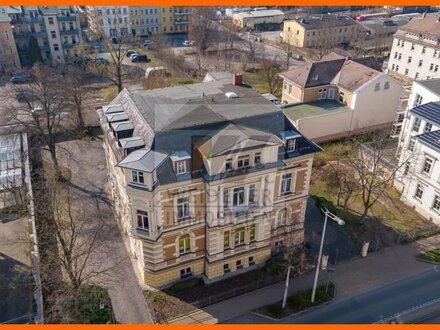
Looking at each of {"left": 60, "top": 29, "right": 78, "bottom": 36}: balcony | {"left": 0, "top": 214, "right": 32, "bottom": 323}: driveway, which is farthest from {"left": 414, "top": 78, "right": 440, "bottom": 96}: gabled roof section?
{"left": 60, "top": 29, "right": 78, "bottom": 36}: balcony

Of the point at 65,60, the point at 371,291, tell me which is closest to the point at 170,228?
the point at 371,291

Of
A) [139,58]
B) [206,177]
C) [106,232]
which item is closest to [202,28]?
[139,58]

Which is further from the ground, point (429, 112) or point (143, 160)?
point (143, 160)

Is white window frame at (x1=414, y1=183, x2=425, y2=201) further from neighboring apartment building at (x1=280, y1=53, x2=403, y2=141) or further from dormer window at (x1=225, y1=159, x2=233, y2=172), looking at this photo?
dormer window at (x1=225, y1=159, x2=233, y2=172)

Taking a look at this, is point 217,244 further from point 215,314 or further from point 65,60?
point 65,60

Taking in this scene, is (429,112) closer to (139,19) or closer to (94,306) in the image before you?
(94,306)
